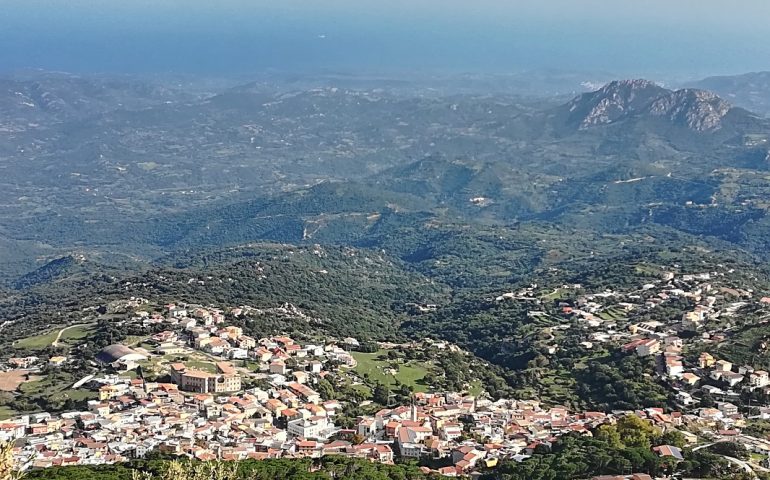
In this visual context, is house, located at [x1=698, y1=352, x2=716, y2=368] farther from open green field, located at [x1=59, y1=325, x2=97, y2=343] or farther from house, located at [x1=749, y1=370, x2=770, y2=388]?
open green field, located at [x1=59, y1=325, x2=97, y2=343]

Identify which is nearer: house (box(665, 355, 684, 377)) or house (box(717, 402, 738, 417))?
house (box(717, 402, 738, 417))

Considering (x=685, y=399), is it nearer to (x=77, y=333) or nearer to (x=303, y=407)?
(x=303, y=407)

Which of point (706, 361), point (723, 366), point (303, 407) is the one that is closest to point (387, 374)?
point (303, 407)

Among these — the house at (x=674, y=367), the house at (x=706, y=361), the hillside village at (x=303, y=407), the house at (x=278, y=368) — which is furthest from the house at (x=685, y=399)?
the house at (x=278, y=368)

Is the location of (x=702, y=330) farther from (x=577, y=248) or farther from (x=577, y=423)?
(x=577, y=248)

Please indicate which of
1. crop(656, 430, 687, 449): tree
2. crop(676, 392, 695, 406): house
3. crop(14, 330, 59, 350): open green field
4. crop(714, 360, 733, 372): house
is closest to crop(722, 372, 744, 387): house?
crop(714, 360, 733, 372): house

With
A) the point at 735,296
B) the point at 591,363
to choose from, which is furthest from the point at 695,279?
the point at 591,363

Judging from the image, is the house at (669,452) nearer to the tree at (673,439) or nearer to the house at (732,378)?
the tree at (673,439)
